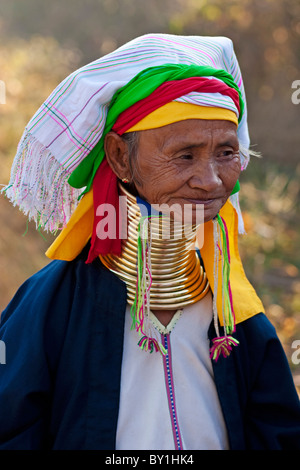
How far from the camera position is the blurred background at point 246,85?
6.65 m

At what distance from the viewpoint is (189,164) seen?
2.01 m

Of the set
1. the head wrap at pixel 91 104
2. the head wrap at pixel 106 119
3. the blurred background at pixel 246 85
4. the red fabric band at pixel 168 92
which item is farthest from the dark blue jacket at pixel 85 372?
the blurred background at pixel 246 85

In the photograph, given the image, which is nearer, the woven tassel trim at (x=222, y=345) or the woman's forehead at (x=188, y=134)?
the woman's forehead at (x=188, y=134)

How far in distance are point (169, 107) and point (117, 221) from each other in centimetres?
48

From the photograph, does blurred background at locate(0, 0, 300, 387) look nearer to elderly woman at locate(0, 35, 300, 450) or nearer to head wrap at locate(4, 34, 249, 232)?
elderly woman at locate(0, 35, 300, 450)

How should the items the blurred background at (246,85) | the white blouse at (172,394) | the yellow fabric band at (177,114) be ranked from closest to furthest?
the yellow fabric band at (177,114), the white blouse at (172,394), the blurred background at (246,85)

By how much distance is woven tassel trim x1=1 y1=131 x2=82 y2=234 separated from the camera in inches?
84.9

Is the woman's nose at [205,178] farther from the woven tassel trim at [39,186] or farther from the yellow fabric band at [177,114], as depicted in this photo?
the woven tassel trim at [39,186]

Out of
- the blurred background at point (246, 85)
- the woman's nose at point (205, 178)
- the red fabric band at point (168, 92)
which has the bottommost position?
the woman's nose at point (205, 178)

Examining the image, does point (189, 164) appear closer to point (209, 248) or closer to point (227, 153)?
point (227, 153)

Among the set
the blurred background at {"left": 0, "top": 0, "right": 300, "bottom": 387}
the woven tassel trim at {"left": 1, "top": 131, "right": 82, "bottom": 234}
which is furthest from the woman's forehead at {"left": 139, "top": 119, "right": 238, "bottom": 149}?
the blurred background at {"left": 0, "top": 0, "right": 300, "bottom": 387}

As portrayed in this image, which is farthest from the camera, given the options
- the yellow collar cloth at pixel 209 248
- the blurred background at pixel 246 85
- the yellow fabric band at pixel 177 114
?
the blurred background at pixel 246 85

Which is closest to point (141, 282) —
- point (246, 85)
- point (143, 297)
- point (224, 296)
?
point (143, 297)

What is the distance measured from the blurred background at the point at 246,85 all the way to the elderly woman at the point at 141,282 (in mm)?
4076
